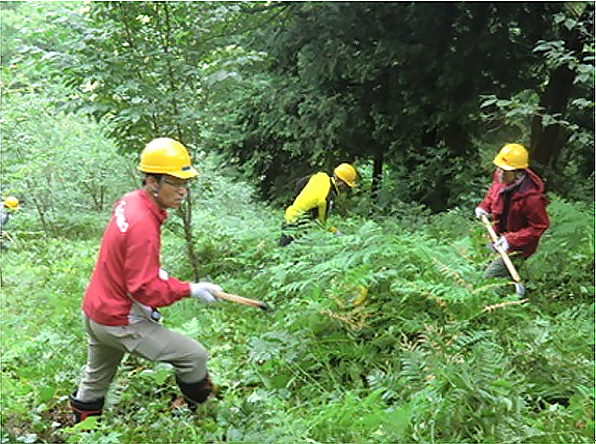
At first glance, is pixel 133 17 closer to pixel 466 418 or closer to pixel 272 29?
pixel 272 29

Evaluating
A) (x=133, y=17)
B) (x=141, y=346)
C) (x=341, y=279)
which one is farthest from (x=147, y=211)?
(x=133, y=17)

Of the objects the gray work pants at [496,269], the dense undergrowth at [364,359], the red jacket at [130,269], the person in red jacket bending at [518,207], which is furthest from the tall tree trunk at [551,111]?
the red jacket at [130,269]

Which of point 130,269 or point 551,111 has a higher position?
point 551,111

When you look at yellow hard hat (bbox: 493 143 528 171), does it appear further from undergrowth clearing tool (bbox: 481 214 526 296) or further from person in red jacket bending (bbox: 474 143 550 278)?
undergrowth clearing tool (bbox: 481 214 526 296)

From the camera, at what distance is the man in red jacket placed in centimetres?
377

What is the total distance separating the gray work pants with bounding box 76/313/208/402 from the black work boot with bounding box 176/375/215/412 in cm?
4

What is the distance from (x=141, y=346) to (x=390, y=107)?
8.31 m

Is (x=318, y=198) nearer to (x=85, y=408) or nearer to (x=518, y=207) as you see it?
(x=518, y=207)

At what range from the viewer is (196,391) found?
4281mm

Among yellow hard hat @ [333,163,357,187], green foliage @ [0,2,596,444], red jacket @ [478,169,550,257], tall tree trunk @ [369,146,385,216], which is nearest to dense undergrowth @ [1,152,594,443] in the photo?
green foliage @ [0,2,596,444]

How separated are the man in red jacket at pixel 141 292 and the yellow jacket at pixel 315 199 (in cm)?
301

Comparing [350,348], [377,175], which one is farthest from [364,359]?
[377,175]

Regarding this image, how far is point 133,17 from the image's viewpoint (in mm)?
7172

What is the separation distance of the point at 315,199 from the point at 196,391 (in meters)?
3.29
